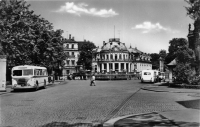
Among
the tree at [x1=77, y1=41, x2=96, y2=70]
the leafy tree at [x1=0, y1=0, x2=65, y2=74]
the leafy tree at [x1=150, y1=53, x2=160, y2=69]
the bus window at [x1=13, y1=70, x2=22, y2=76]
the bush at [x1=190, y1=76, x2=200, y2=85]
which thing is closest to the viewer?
the bus window at [x1=13, y1=70, x2=22, y2=76]

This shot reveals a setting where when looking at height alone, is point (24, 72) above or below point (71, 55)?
below

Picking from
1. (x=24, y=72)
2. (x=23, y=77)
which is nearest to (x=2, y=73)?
(x=23, y=77)

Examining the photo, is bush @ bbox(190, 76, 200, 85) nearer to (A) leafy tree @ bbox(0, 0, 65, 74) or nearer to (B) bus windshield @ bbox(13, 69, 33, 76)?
(B) bus windshield @ bbox(13, 69, 33, 76)

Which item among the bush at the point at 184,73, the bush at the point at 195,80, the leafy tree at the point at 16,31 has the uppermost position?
the leafy tree at the point at 16,31

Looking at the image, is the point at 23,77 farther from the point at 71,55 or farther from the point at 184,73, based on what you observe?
the point at 71,55

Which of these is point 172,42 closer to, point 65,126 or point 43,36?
point 43,36

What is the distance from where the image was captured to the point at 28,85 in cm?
2491

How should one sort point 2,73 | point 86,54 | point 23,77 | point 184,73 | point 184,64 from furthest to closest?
point 86,54 < point 184,64 < point 184,73 < point 23,77 < point 2,73

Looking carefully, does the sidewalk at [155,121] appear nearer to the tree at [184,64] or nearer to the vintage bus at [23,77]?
the vintage bus at [23,77]

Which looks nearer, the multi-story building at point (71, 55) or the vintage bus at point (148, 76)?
the vintage bus at point (148, 76)

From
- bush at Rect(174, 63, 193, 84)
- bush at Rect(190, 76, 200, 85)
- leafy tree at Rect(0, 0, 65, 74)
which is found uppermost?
leafy tree at Rect(0, 0, 65, 74)

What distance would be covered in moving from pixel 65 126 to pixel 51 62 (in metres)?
37.7

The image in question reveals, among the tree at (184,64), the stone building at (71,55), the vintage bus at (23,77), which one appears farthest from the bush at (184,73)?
the stone building at (71,55)

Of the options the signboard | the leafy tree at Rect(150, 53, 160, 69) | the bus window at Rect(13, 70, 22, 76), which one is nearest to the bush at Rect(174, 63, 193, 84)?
the bus window at Rect(13, 70, 22, 76)
